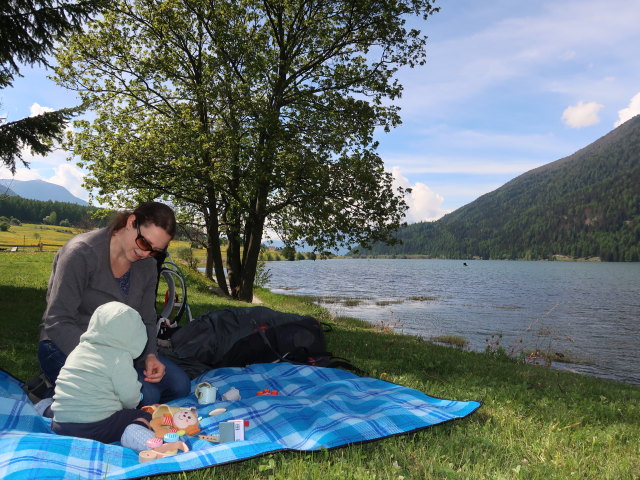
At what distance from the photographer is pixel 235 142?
45.4 feet

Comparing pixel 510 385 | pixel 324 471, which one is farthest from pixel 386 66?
pixel 324 471

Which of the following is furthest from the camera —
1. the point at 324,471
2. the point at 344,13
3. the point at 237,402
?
the point at 344,13

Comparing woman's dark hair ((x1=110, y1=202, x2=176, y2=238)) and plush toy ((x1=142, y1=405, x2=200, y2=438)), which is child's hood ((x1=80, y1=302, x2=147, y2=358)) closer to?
plush toy ((x1=142, y1=405, x2=200, y2=438))

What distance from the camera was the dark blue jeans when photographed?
13.4ft

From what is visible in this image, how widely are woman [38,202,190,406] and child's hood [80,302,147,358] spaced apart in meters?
0.82

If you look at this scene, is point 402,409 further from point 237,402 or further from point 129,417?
point 129,417

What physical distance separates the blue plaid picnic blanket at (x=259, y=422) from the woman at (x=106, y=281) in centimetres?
47

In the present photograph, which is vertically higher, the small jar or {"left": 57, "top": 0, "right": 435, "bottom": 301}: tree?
{"left": 57, "top": 0, "right": 435, "bottom": 301}: tree

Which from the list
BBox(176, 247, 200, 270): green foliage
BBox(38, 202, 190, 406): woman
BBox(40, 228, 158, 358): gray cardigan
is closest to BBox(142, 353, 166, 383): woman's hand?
BBox(38, 202, 190, 406): woman

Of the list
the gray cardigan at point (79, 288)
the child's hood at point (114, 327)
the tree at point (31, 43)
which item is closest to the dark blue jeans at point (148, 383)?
the gray cardigan at point (79, 288)

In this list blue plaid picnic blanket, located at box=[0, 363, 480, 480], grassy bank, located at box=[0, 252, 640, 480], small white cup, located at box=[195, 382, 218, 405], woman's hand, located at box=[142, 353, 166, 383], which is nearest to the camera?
blue plaid picnic blanket, located at box=[0, 363, 480, 480]

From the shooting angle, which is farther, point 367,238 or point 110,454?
point 367,238

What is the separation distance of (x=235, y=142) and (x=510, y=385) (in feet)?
35.4

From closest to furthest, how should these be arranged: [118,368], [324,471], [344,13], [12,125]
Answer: [324,471] < [118,368] < [12,125] < [344,13]
